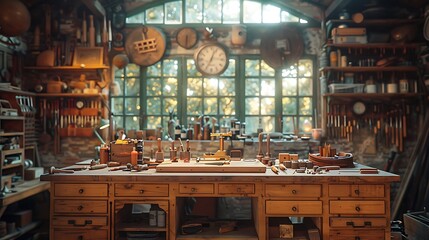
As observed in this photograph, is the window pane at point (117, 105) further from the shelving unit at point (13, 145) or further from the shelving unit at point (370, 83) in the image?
the shelving unit at point (370, 83)

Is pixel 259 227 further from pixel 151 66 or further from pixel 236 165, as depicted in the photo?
pixel 151 66

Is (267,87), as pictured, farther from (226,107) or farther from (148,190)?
(148,190)

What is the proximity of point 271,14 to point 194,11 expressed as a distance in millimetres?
1264

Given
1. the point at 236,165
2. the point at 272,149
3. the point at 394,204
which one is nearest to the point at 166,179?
the point at 236,165

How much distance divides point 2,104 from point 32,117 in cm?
54

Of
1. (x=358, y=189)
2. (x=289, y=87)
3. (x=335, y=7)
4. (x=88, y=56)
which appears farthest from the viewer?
(x=289, y=87)

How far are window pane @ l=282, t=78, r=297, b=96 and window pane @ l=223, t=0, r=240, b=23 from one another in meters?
1.26

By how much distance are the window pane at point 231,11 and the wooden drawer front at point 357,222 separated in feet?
12.3

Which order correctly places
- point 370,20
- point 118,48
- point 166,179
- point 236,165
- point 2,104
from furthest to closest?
point 118,48 < point 370,20 < point 2,104 < point 236,165 < point 166,179

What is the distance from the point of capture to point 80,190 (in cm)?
323

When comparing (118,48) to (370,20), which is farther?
(118,48)

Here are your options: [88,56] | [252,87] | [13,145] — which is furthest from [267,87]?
[13,145]

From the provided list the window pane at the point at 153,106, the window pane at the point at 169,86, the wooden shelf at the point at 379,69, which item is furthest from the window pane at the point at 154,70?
the wooden shelf at the point at 379,69

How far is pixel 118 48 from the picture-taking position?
5.74m
